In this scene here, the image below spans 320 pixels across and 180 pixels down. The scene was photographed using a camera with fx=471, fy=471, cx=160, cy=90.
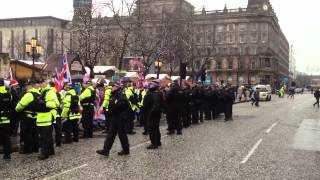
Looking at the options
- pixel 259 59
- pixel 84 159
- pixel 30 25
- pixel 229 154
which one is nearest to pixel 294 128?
pixel 229 154

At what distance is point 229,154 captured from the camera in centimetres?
1140

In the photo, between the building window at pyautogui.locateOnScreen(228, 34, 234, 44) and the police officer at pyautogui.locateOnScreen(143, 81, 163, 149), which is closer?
the police officer at pyautogui.locateOnScreen(143, 81, 163, 149)

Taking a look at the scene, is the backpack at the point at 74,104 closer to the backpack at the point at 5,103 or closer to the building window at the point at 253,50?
the backpack at the point at 5,103

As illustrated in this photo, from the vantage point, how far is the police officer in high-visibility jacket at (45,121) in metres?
10.8

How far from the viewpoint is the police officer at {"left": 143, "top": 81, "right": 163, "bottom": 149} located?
12.6 m

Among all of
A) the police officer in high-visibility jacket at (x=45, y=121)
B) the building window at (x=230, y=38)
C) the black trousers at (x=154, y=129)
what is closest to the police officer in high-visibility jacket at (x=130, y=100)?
the black trousers at (x=154, y=129)

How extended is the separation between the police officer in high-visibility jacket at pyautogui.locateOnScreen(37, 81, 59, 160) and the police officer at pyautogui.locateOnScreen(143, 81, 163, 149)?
110 inches

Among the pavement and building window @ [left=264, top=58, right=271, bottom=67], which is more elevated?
building window @ [left=264, top=58, right=271, bottom=67]

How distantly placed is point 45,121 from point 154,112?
320 centimetres

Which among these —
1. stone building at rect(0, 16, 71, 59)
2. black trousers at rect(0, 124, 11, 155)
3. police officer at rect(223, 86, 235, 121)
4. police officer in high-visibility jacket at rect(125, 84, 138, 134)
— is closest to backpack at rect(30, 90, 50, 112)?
black trousers at rect(0, 124, 11, 155)

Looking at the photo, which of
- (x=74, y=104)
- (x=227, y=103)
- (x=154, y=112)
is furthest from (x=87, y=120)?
(x=227, y=103)

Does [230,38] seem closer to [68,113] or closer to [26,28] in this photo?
[26,28]

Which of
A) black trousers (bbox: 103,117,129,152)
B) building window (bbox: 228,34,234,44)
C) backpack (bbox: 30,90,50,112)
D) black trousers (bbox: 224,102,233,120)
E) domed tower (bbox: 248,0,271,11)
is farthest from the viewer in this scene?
domed tower (bbox: 248,0,271,11)

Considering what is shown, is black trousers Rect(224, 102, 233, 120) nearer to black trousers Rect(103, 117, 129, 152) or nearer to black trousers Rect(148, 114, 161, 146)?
black trousers Rect(148, 114, 161, 146)
